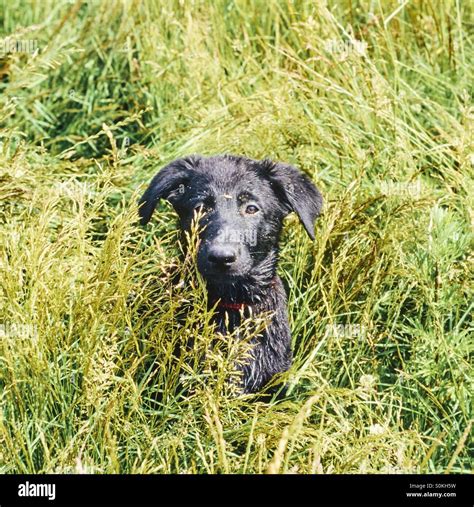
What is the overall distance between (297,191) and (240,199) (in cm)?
26

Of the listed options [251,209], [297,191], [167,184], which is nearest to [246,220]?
[251,209]

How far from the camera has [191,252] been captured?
3.71 metres

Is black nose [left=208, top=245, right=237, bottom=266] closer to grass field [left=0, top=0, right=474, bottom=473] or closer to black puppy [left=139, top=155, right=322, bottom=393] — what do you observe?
black puppy [left=139, top=155, right=322, bottom=393]

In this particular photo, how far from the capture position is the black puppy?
12.9 feet

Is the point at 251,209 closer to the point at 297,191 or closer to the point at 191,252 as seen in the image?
the point at 297,191

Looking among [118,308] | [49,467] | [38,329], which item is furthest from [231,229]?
[49,467]

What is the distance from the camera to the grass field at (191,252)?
333 cm
